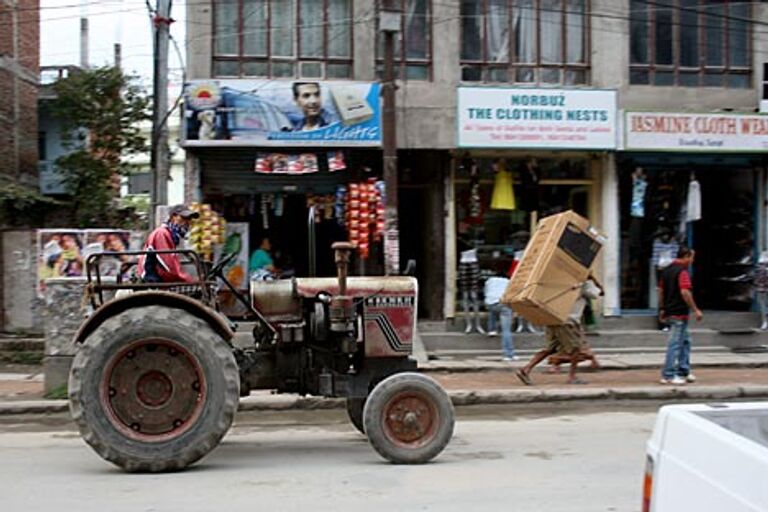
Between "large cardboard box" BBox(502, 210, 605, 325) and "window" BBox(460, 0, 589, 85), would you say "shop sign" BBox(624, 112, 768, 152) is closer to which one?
"window" BBox(460, 0, 589, 85)

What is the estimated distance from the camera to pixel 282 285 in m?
8.18

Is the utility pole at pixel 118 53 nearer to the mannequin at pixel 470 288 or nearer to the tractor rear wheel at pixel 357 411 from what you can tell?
the mannequin at pixel 470 288

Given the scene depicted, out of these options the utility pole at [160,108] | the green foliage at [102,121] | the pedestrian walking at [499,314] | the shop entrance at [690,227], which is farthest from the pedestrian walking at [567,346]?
the green foliage at [102,121]

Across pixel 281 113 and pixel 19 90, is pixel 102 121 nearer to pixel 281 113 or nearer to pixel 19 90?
pixel 19 90

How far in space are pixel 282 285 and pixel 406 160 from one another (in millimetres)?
9078

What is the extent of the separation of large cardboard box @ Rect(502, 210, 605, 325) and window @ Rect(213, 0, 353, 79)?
580 cm

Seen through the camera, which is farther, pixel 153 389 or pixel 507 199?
pixel 507 199

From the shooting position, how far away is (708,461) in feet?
10.3

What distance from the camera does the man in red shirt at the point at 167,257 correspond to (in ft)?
25.9

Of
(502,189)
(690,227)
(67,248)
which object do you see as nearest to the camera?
(67,248)

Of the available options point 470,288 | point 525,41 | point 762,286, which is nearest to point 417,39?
point 525,41

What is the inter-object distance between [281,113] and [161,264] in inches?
313

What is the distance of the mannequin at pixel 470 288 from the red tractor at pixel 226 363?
7.82 metres

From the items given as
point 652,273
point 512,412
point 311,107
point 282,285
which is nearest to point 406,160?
point 311,107
